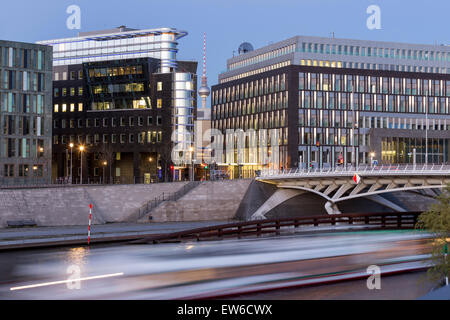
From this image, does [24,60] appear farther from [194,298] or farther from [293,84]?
[194,298]

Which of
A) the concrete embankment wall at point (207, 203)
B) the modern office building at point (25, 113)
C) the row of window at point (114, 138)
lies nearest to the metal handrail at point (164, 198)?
the concrete embankment wall at point (207, 203)

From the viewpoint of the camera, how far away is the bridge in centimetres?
6047

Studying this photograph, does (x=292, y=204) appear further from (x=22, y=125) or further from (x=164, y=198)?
(x=22, y=125)

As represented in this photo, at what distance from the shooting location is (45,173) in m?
90.3

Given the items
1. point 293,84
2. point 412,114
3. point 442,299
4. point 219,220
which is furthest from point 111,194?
point 412,114

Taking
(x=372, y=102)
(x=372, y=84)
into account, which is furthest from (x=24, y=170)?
(x=372, y=84)

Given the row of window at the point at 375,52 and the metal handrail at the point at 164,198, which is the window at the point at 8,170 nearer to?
the metal handrail at the point at 164,198

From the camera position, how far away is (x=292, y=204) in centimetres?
7769

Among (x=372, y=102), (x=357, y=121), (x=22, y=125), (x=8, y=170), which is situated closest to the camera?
(x=8, y=170)

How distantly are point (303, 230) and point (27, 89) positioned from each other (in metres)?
55.2

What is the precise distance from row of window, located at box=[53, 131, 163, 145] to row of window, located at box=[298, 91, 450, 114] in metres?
25.4

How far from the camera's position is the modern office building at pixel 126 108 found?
107 m

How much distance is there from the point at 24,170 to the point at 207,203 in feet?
95.4

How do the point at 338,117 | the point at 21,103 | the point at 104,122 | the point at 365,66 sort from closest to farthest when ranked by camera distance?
1. the point at 21,103
2. the point at 104,122
3. the point at 338,117
4. the point at 365,66
